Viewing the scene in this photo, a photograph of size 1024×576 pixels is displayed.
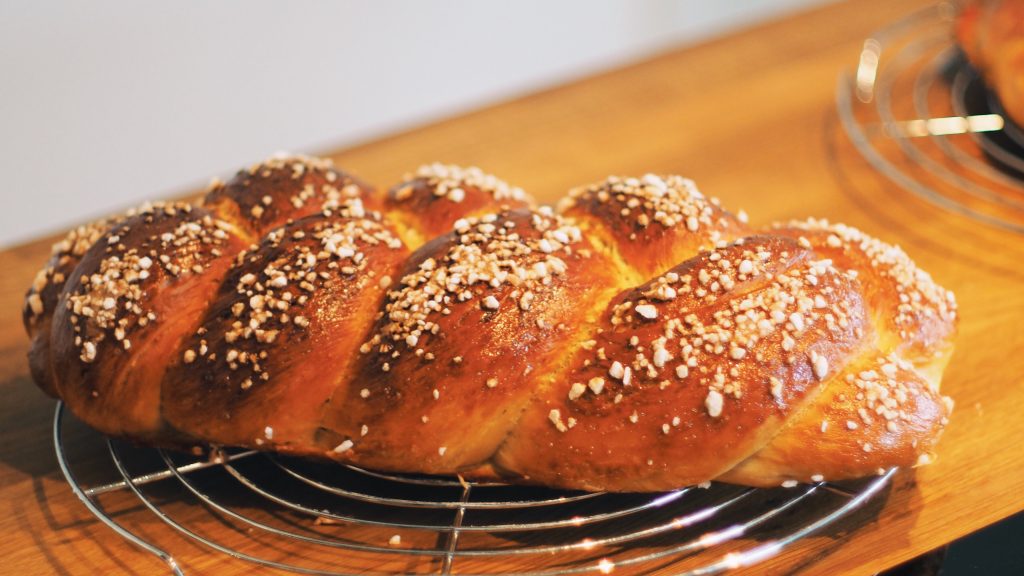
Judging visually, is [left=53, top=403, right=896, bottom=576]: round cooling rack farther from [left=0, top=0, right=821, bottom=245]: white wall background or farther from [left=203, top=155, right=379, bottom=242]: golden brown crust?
[left=0, top=0, right=821, bottom=245]: white wall background

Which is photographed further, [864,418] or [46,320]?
[46,320]

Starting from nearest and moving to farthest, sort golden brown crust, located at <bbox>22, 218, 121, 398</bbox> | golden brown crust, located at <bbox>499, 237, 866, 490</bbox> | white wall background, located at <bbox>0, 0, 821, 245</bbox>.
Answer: golden brown crust, located at <bbox>499, 237, 866, 490</bbox>, golden brown crust, located at <bbox>22, 218, 121, 398</bbox>, white wall background, located at <bbox>0, 0, 821, 245</bbox>

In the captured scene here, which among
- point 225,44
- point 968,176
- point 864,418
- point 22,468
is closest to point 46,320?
point 22,468

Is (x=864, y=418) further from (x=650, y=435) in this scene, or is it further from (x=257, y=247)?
(x=257, y=247)

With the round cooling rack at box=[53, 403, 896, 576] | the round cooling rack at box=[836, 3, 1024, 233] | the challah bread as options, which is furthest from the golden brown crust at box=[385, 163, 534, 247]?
the challah bread

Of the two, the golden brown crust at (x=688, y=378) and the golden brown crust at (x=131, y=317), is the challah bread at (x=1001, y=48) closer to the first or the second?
the golden brown crust at (x=688, y=378)
